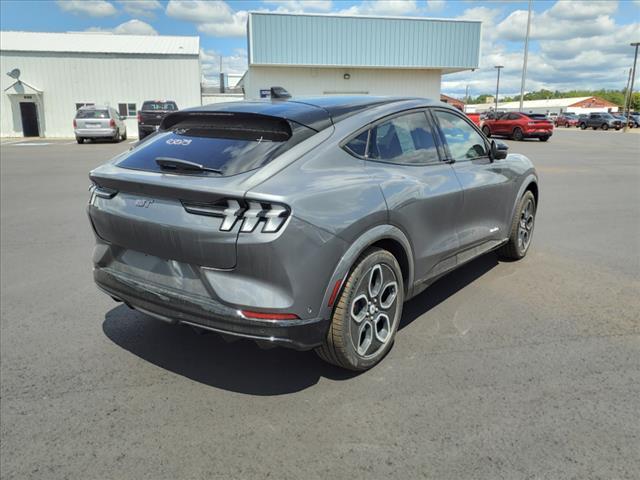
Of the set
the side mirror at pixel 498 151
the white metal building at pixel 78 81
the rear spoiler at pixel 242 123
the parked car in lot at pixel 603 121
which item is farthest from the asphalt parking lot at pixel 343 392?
the parked car in lot at pixel 603 121

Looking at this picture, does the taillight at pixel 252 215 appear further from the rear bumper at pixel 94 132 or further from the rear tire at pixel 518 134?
the rear tire at pixel 518 134

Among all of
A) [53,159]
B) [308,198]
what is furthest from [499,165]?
[53,159]

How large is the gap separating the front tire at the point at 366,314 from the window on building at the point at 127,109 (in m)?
34.4

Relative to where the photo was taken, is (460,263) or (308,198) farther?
(460,263)

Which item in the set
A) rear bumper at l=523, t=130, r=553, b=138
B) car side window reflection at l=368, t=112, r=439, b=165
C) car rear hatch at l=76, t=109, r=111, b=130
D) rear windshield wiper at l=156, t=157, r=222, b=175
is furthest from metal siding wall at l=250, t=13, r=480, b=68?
rear windshield wiper at l=156, t=157, r=222, b=175

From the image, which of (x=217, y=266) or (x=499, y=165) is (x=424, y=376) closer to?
(x=217, y=266)

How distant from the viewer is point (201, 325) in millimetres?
2818

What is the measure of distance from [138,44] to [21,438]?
3839 centimetres

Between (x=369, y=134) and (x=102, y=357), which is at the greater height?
(x=369, y=134)

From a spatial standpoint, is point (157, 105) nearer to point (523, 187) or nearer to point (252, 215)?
point (523, 187)

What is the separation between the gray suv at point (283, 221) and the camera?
2676 millimetres

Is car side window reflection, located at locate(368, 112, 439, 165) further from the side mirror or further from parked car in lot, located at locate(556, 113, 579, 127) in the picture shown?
parked car in lot, located at locate(556, 113, 579, 127)

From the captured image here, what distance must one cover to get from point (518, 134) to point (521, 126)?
56 cm

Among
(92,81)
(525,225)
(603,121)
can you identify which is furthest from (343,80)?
(603,121)
